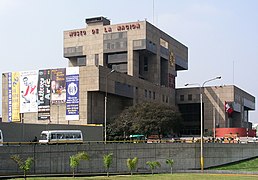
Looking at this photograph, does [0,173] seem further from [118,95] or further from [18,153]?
[118,95]

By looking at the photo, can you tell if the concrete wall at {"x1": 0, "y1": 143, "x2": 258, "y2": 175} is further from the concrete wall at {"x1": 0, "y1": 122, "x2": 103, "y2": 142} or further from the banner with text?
the banner with text

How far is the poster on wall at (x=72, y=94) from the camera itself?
386 ft

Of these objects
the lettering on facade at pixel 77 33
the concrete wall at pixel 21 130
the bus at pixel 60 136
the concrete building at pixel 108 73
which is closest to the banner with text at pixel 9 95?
the concrete building at pixel 108 73

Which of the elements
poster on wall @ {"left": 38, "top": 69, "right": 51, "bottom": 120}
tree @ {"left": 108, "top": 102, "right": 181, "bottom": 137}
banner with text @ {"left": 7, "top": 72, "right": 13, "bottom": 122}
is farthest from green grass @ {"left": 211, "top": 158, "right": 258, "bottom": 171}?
banner with text @ {"left": 7, "top": 72, "right": 13, "bottom": 122}

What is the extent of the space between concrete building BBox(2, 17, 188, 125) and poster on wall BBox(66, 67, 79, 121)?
0.88ft

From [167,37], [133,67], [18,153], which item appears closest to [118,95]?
[133,67]

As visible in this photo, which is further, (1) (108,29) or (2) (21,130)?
(1) (108,29)

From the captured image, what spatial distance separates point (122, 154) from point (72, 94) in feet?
195

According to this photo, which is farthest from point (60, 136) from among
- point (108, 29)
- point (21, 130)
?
point (108, 29)

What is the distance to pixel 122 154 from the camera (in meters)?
61.4

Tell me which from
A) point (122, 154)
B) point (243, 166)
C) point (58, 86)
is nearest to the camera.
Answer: point (122, 154)

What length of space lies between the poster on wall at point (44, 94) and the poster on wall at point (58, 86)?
4.70 feet

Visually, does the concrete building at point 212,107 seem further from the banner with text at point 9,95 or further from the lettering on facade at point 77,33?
the banner with text at point 9,95

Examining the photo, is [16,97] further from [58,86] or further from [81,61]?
[81,61]
